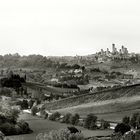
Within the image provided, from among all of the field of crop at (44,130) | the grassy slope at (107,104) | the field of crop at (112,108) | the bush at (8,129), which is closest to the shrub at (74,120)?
the field of crop at (44,130)

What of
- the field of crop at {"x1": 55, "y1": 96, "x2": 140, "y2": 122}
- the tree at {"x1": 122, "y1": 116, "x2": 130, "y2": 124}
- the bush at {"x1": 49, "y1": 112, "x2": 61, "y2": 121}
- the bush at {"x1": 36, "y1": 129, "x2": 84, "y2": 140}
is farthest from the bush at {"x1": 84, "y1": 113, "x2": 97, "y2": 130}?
the bush at {"x1": 36, "y1": 129, "x2": 84, "y2": 140}

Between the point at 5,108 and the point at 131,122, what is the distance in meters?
28.0

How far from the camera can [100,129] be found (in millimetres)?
78562

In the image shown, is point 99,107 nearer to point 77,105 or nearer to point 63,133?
point 77,105

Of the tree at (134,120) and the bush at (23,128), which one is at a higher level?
the tree at (134,120)

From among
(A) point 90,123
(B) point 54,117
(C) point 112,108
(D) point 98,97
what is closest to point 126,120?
(A) point 90,123

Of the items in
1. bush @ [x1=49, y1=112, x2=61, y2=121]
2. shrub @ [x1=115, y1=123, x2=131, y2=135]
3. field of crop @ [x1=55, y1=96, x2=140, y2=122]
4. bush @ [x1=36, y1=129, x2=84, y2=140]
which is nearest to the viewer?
bush @ [x1=36, y1=129, x2=84, y2=140]

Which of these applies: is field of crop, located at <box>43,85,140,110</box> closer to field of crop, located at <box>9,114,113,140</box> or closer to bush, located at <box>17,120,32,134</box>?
field of crop, located at <box>9,114,113,140</box>

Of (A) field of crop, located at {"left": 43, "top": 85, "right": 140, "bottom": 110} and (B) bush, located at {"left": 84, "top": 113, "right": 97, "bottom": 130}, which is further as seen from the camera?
(A) field of crop, located at {"left": 43, "top": 85, "right": 140, "bottom": 110}

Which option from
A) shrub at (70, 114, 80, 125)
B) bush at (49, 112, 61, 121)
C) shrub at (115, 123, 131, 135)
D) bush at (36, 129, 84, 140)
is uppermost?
bush at (36, 129, 84, 140)

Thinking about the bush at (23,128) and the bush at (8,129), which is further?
the bush at (23,128)

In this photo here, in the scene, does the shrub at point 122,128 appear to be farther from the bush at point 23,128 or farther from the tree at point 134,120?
the bush at point 23,128

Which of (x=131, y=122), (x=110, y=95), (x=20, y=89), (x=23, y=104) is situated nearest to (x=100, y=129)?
(x=131, y=122)

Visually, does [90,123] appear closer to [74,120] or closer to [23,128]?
[74,120]
